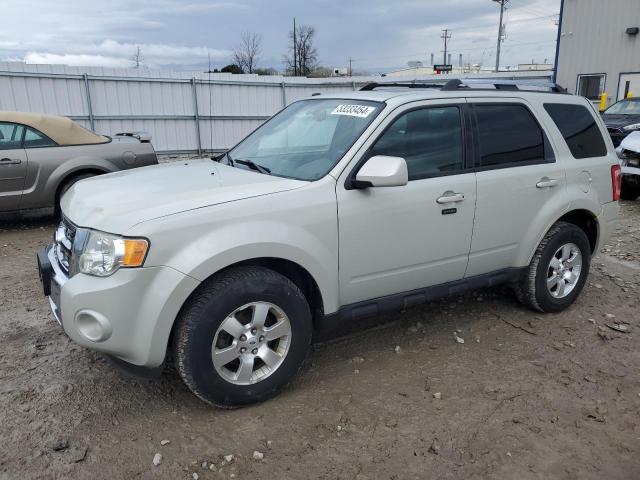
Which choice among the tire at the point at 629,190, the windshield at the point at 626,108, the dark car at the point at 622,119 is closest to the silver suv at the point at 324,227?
the tire at the point at 629,190

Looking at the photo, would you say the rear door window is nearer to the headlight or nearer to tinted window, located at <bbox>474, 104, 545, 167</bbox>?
tinted window, located at <bbox>474, 104, 545, 167</bbox>

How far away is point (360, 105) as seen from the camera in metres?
3.72

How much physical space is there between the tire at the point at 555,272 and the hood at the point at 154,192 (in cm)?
225

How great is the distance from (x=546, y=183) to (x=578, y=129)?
72 cm

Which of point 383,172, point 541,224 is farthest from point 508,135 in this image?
point 383,172

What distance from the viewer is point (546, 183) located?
4176 mm

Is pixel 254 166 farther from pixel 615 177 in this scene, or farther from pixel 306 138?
pixel 615 177

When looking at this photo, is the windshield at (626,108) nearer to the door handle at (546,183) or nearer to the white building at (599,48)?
the white building at (599,48)

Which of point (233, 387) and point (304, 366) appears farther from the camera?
point (304, 366)

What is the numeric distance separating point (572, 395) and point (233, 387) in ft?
6.93

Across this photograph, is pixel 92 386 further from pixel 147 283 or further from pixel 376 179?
pixel 376 179

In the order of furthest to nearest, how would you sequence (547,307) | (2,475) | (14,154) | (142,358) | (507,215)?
(14,154) → (547,307) → (507,215) → (142,358) → (2,475)

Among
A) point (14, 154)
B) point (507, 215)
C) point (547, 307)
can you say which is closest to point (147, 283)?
point (507, 215)

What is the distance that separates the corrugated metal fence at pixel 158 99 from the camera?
510 inches
